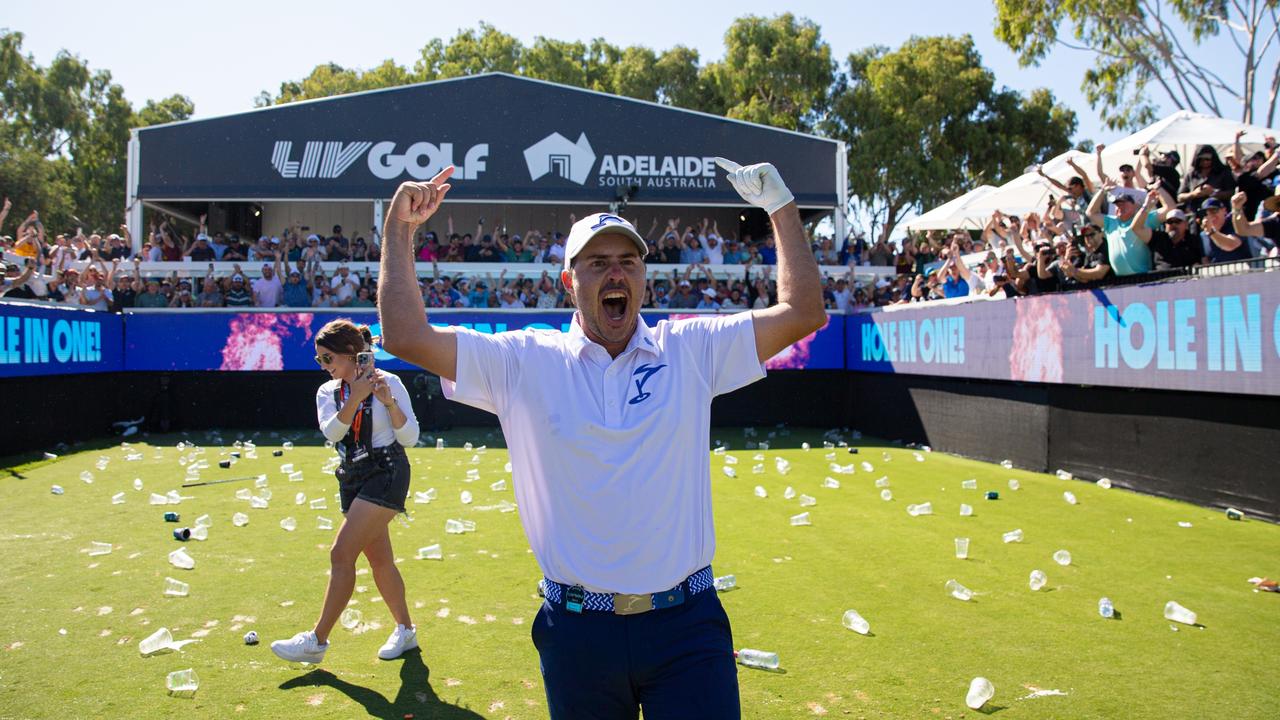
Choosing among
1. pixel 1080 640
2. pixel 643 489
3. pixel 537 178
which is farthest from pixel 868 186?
pixel 643 489

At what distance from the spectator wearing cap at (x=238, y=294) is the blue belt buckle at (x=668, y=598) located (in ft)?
66.9

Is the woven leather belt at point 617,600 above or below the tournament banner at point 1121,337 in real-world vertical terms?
below

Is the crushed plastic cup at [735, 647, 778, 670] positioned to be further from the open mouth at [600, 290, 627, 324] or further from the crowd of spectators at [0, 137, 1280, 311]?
the crowd of spectators at [0, 137, 1280, 311]

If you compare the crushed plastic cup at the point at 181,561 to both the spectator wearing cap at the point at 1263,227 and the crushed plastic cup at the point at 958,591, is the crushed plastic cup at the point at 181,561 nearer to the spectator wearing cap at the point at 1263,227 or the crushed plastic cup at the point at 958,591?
the crushed plastic cup at the point at 958,591

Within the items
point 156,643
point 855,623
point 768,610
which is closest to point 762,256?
point 768,610

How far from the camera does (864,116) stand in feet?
135

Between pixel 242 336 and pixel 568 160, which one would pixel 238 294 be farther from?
pixel 568 160

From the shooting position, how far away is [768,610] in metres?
6.63

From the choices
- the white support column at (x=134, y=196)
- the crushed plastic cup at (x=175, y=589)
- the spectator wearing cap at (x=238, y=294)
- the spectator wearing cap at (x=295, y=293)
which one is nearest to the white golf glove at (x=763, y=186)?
the crushed plastic cup at (x=175, y=589)

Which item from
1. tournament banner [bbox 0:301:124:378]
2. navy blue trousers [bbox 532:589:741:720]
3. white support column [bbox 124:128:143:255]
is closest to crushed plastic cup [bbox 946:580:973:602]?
navy blue trousers [bbox 532:589:741:720]

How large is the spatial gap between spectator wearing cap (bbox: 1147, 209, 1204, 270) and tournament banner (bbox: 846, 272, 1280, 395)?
496 millimetres

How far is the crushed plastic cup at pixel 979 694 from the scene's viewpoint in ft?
16.0

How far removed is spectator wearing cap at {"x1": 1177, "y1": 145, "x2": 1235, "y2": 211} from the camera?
39.2 feet

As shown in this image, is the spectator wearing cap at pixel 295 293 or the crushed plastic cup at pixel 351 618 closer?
the crushed plastic cup at pixel 351 618
